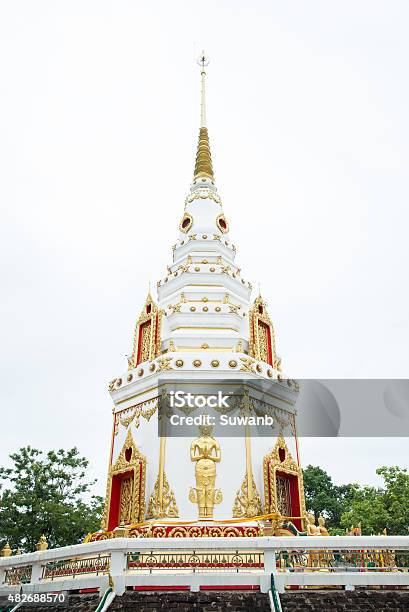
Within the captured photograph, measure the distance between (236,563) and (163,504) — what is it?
5.11 m

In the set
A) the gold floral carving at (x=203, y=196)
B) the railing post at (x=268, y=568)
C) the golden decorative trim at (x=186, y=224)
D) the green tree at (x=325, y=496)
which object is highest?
the gold floral carving at (x=203, y=196)

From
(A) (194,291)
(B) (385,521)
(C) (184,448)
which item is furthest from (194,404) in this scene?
(B) (385,521)

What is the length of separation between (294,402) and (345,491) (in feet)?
108

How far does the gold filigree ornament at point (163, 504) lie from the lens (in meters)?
15.7

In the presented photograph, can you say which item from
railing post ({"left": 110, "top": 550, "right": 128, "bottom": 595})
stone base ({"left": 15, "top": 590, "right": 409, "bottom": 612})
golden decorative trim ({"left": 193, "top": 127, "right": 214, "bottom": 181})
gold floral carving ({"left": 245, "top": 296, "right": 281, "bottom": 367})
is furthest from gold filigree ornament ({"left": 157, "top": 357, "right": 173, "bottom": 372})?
golden decorative trim ({"left": 193, "top": 127, "right": 214, "bottom": 181})

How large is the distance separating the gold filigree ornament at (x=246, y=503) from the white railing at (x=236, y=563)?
3730 mm

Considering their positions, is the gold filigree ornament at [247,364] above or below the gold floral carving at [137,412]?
above

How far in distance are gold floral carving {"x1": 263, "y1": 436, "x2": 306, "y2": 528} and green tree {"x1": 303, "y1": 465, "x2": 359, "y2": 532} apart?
97.5 ft

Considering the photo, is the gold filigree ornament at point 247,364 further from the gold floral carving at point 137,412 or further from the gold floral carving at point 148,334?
the gold floral carving at point 148,334

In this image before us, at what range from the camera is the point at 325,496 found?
153ft

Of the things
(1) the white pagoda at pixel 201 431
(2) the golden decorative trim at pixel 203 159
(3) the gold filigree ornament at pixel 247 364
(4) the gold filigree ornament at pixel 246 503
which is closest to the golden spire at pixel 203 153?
(2) the golden decorative trim at pixel 203 159

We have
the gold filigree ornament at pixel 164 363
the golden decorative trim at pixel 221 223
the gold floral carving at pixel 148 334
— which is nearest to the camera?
the gold filigree ornament at pixel 164 363

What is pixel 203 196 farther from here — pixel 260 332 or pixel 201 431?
pixel 201 431

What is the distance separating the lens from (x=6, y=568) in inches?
530
